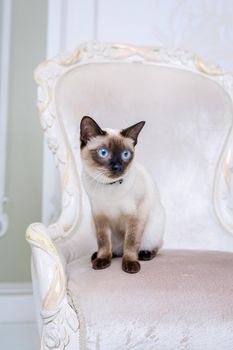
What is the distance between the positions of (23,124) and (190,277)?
1.12m

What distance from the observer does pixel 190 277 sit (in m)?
0.76

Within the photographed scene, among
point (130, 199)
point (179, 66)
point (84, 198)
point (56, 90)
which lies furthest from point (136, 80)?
point (130, 199)

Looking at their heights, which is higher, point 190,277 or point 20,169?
point 190,277

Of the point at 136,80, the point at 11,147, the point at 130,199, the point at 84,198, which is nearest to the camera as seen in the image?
the point at 130,199

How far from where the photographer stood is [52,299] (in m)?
0.72

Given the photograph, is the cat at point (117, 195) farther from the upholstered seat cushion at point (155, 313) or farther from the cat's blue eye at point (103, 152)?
the upholstered seat cushion at point (155, 313)

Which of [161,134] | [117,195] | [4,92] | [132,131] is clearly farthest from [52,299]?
[4,92]

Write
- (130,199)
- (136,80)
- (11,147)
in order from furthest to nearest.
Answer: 1. (11,147)
2. (136,80)
3. (130,199)

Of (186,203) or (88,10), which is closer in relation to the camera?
(186,203)

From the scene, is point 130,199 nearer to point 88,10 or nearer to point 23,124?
point 23,124

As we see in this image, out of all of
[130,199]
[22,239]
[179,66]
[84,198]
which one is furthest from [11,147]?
[130,199]

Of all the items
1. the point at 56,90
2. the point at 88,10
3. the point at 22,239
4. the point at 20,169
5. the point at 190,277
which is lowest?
the point at 22,239

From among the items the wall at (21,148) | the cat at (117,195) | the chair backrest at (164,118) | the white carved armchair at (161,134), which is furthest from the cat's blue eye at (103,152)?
the wall at (21,148)

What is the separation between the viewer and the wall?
1635mm
